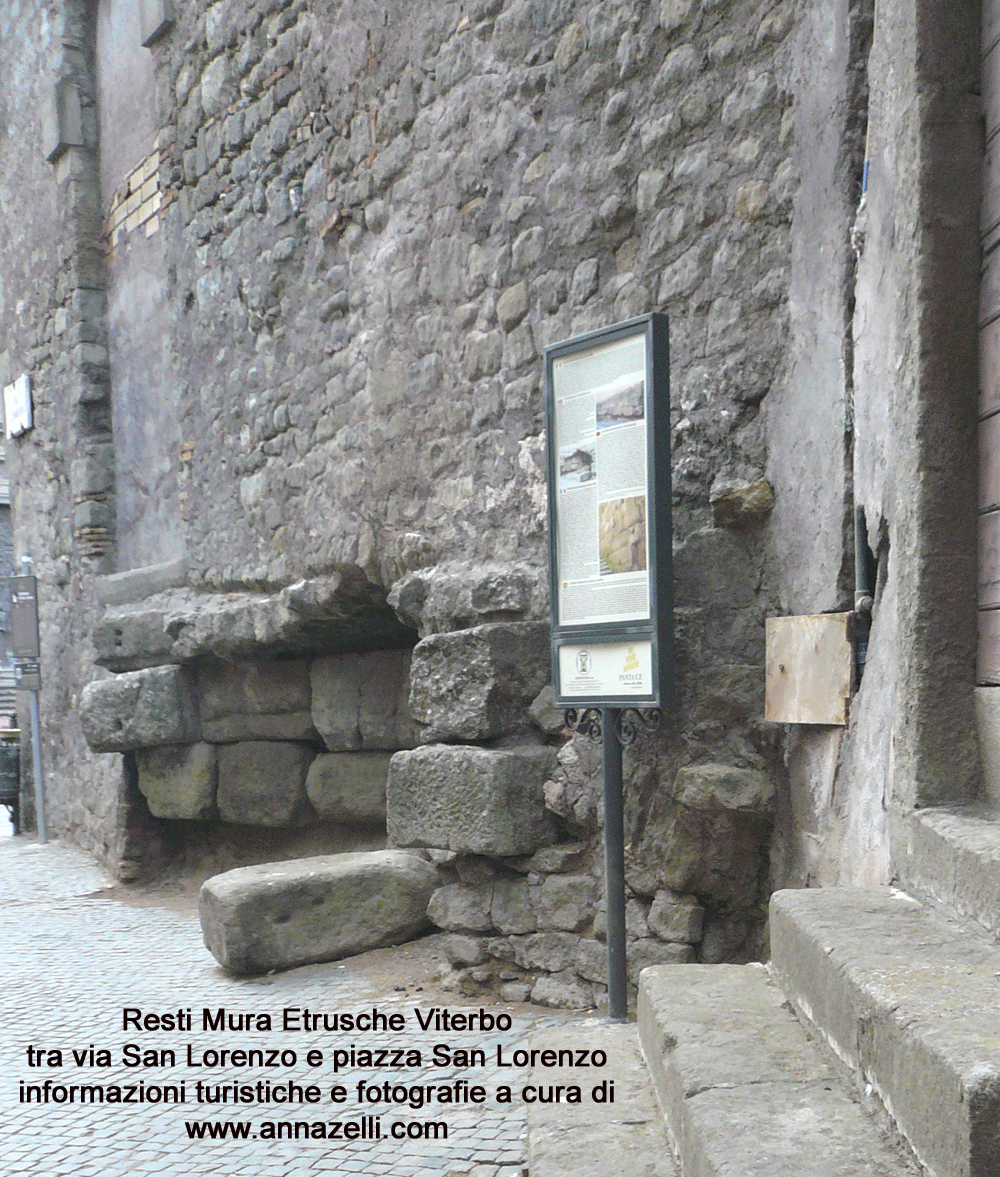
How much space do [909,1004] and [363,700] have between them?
429 centimetres

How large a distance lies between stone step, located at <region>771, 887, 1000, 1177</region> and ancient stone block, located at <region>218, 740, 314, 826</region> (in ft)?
13.1

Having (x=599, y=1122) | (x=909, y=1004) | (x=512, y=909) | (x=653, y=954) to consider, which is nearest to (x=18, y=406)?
(x=512, y=909)

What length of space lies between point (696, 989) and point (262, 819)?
413 centimetres

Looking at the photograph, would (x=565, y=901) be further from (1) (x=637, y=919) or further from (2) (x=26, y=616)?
(2) (x=26, y=616)

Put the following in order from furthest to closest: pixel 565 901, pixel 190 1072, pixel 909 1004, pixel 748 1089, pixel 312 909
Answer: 1. pixel 312 909
2. pixel 565 901
3. pixel 190 1072
4. pixel 748 1089
5. pixel 909 1004

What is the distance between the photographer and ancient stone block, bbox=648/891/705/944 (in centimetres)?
352

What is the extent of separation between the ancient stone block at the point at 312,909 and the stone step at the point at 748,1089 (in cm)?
209

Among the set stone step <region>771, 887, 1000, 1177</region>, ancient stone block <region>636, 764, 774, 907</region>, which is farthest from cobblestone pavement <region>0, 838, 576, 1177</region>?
stone step <region>771, 887, 1000, 1177</region>

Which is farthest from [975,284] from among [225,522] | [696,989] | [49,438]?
[49,438]

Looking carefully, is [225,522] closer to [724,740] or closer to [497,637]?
[497,637]

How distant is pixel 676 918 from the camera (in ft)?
11.6

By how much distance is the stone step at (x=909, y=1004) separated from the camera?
137 centimetres

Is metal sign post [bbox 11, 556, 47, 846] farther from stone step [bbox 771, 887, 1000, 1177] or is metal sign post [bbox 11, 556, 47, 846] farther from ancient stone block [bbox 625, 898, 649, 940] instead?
stone step [bbox 771, 887, 1000, 1177]

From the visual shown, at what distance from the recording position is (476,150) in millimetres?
4379
